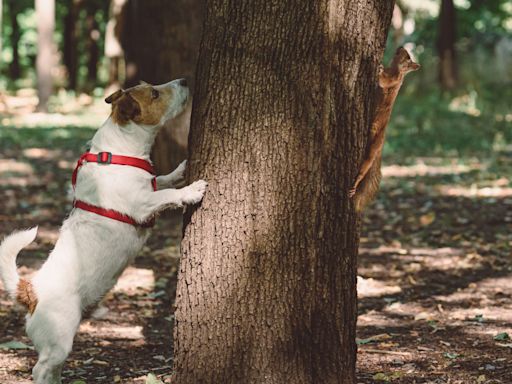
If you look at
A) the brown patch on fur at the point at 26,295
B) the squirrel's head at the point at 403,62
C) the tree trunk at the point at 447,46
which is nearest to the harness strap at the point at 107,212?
the brown patch on fur at the point at 26,295

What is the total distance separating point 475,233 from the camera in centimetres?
827

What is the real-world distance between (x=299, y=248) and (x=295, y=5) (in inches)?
42.7

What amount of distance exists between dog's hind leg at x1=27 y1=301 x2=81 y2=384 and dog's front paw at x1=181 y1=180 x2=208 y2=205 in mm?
1041

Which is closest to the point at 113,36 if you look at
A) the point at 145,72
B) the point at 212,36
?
the point at 145,72

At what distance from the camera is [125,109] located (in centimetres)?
452

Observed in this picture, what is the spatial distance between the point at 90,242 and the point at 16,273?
42cm

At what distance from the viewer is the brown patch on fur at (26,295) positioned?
4.16 m

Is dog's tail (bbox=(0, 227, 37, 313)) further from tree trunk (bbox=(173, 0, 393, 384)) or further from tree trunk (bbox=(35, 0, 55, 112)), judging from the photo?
tree trunk (bbox=(35, 0, 55, 112))

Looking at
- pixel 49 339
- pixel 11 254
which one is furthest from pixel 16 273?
pixel 49 339

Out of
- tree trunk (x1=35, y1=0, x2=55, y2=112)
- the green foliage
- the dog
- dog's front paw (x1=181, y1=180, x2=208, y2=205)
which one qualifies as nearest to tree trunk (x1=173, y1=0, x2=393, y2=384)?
dog's front paw (x1=181, y1=180, x2=208, y2=205)

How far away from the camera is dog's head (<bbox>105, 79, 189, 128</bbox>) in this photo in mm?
4527

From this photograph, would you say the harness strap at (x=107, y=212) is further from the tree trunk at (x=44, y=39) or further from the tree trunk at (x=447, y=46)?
the tree trunk at (x=447, y=46)

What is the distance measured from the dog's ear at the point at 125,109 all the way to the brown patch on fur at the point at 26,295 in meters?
1.06

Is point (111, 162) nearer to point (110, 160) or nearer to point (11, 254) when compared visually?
point (110, 160)
